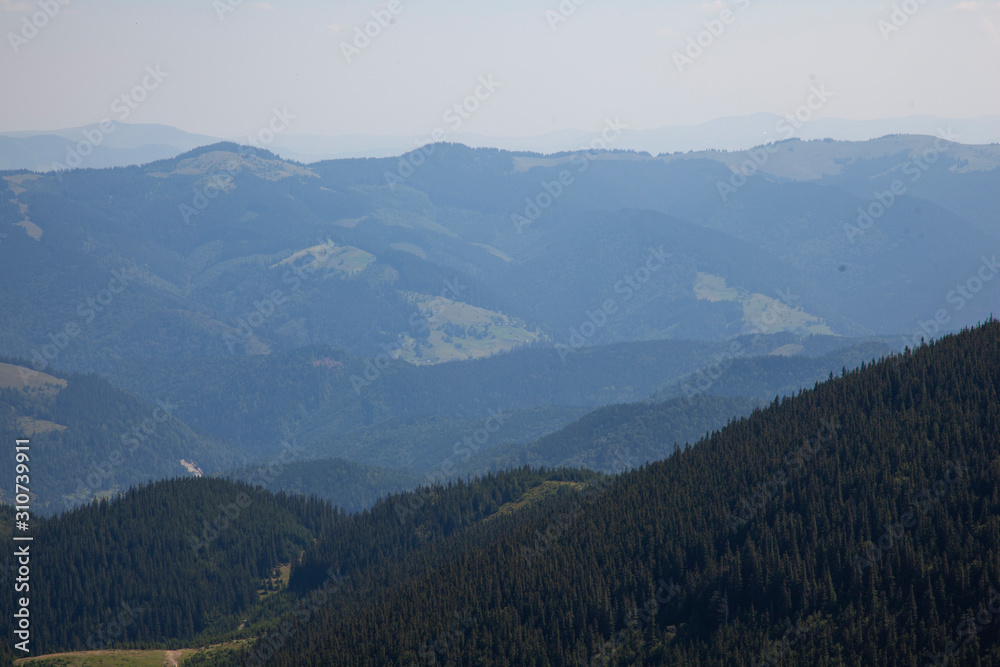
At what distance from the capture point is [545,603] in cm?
13512

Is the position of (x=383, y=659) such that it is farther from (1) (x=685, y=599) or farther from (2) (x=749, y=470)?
(2) (x=749, y=470)

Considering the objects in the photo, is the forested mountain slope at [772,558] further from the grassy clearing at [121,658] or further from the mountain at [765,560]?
the grassy clearing at [121,658]

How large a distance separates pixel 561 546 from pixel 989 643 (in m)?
65.7

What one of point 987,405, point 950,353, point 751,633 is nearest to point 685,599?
point 751,633
